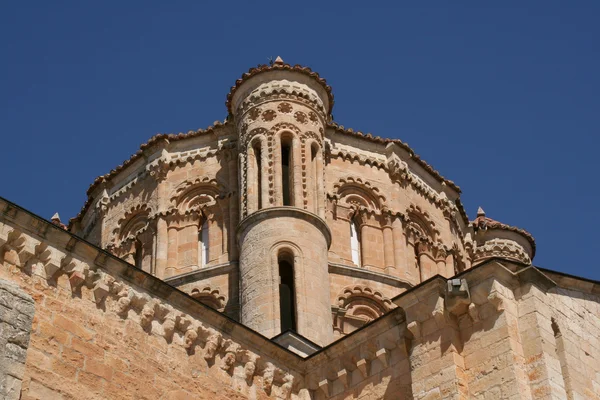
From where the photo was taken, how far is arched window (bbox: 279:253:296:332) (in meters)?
24.0

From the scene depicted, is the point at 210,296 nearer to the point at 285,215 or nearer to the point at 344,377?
the point at 285,215

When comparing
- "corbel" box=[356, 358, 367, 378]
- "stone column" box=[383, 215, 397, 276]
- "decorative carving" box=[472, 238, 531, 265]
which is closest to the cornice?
"stone column" box=[383, 215, 397, 276]

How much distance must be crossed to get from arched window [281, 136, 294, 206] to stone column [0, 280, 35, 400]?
35.8ft

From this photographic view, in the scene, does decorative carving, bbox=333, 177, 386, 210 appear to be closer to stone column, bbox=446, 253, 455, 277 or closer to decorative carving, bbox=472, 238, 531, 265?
stone column, bbox=446, 253, 455, 277

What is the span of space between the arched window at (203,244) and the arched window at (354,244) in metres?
3.36

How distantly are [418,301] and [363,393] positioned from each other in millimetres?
1688

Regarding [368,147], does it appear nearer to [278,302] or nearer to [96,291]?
[278,302]

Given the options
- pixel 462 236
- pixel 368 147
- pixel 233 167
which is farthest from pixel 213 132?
pixel 462 236

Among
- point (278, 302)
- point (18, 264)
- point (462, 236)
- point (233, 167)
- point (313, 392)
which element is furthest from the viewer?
point (462, 236)

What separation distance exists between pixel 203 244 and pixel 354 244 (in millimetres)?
3502

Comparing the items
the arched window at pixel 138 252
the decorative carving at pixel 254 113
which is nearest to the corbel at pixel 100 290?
the decorative carving at pixel 254 113

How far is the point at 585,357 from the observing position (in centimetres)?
1761

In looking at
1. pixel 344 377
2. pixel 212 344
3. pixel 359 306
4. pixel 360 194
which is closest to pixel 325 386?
pixel 344 377

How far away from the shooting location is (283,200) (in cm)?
2616
